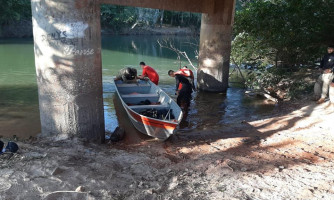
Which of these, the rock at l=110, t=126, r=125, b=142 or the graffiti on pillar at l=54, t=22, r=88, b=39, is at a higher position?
the graffiti on pillar at l=54, t=22, r=88, b=39

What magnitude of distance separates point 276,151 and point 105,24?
42.3 meters

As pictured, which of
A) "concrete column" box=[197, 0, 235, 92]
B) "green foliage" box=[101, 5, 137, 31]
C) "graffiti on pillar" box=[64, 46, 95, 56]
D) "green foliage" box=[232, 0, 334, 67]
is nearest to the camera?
"graffiti on pillar" box=[64, 46, 95, 56]

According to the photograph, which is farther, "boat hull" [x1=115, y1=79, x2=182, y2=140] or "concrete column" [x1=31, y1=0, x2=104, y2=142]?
"boat hull" [x1=115, y1=79, x2=182, y2=140]

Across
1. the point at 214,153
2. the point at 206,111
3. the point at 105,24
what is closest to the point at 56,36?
the point at 214,153

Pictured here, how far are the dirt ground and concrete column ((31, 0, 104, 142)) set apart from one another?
1.63 ft

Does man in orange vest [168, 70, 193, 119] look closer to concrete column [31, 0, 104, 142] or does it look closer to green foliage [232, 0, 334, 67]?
concrete column [31, 0, 104, 142]

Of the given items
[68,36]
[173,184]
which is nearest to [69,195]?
[173,184]

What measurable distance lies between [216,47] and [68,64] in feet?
25.3

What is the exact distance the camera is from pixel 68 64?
5816mm

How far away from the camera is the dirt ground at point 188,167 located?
382cm

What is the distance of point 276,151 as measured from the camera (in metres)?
5.80

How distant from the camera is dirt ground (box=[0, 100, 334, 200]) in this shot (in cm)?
382

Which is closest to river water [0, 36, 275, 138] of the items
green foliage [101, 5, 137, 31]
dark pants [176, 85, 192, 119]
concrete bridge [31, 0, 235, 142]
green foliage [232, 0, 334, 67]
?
dark pants [176, 85, 192, 119]

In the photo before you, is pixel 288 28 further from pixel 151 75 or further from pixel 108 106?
pixel 108 106
